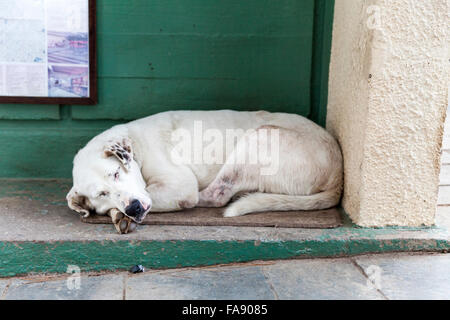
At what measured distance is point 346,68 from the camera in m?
3.35

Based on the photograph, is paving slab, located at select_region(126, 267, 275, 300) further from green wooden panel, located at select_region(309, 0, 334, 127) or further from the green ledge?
green wooden panel, located at select_region(309, 0, 334, 127)

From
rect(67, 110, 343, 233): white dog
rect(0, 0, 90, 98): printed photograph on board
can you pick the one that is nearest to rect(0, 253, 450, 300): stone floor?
rect(67, 110, 343, 233): white dog

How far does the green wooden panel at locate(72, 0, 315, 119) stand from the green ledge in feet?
4.24

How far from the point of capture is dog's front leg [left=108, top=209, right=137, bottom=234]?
2.81 meters

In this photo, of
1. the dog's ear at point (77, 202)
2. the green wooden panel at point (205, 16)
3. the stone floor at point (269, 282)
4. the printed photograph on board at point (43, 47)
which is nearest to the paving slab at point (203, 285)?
the stone floor at point (269, 282)

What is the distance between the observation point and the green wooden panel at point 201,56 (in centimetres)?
385

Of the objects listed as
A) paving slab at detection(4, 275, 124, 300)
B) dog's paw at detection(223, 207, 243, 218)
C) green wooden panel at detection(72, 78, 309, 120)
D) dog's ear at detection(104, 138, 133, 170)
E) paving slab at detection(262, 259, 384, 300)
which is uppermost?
green wooden panel at detection(72, 78, 309, 120)

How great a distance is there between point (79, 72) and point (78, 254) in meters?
1.68

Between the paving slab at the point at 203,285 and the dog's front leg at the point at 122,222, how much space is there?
287mm

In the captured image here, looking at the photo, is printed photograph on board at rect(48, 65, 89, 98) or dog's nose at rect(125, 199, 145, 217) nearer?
dog's nose at rect(125, 199, 145, 217)

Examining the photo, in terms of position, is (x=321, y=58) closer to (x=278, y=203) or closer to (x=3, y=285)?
(x=278, y=203)

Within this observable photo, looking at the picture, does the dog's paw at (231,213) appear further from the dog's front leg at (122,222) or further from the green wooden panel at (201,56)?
the green wooden panel at (201,56)

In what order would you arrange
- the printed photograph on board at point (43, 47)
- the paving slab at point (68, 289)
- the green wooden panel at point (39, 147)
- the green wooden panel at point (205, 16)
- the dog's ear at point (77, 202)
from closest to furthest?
the paving slab at point (68, 289) < the dog's ear at point (77, 202) < the printed photograph on board at point (43, 47) < the green wooden panel at point (205, 16) < the green wooden panel at point (39, 147)

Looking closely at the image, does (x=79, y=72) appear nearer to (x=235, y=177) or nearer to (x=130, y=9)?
(x=130, y=9)
